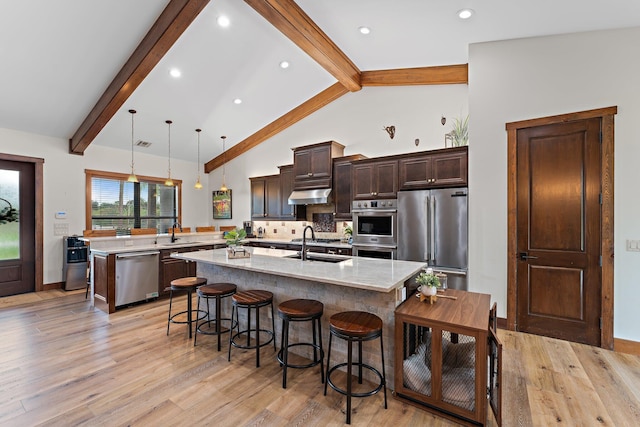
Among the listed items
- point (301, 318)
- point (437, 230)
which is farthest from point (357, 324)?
point (437, 230)

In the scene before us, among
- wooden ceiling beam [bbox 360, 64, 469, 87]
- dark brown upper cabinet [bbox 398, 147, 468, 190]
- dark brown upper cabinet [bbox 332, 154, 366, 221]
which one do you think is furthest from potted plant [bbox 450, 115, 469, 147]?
dark brown upper cabinet [bbox 332, 154, 366, 221]

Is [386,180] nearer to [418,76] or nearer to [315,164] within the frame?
[315,164]

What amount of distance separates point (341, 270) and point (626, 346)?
298cm

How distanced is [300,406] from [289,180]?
465cm

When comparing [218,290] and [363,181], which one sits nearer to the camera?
[218,290]

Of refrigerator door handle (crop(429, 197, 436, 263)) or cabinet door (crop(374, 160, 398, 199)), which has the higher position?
cabinet door (crop(374, 160, 398, 199))

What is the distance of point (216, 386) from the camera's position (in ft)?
7.80

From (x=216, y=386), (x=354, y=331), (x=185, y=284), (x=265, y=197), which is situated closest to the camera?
(x=354, y=331)

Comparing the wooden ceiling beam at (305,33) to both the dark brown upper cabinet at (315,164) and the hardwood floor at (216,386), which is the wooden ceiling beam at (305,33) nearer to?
the dark brown upper cabinet at (315,164)

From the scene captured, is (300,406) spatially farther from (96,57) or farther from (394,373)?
(96,57)

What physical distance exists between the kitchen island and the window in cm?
419

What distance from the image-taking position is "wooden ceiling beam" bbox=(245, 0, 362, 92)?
328 centimetres

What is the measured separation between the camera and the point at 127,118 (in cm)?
546

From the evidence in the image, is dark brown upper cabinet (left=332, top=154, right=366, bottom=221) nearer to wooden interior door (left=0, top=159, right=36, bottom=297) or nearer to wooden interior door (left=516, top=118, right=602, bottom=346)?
wooden interior door (left=516, top=118, right=602, bottom=346)
